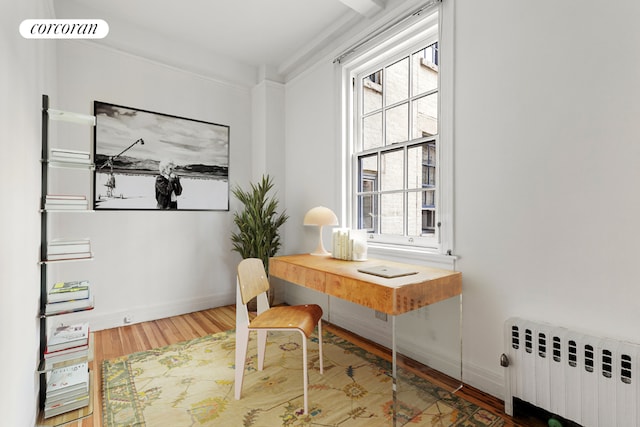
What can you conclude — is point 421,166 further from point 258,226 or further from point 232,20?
point 232,20

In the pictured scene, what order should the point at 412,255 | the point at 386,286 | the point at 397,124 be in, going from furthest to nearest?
the point at 397,124 → the point at 412,255 → the point at 386,286

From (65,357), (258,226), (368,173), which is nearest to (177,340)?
(65,357)

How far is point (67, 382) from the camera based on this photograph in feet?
6.26

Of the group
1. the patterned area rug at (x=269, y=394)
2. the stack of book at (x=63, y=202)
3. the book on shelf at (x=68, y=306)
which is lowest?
the patterned area rug at (x=269, y=394)

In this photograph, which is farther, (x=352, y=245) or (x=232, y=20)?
(x=232, y=20)

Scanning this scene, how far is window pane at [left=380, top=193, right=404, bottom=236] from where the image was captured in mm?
2695

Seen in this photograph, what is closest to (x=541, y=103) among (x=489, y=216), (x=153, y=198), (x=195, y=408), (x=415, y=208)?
(x=489, y=216)

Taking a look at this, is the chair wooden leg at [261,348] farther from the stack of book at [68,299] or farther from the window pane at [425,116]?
the window pane at [425,116]

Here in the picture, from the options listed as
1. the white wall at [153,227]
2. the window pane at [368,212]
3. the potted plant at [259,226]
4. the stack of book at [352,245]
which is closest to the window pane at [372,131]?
the window pane at [368,212]

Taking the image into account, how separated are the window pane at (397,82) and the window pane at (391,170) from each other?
0.47 meters

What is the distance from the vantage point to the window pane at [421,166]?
95.4 inches

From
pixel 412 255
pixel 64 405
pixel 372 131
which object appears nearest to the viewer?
pixel 64 405

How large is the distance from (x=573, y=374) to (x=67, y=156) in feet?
9.90

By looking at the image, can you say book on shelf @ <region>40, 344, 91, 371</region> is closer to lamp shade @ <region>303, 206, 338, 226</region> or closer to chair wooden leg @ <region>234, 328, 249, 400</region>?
chair wooden leg @ <region>234, 328, 249, 400</region>
